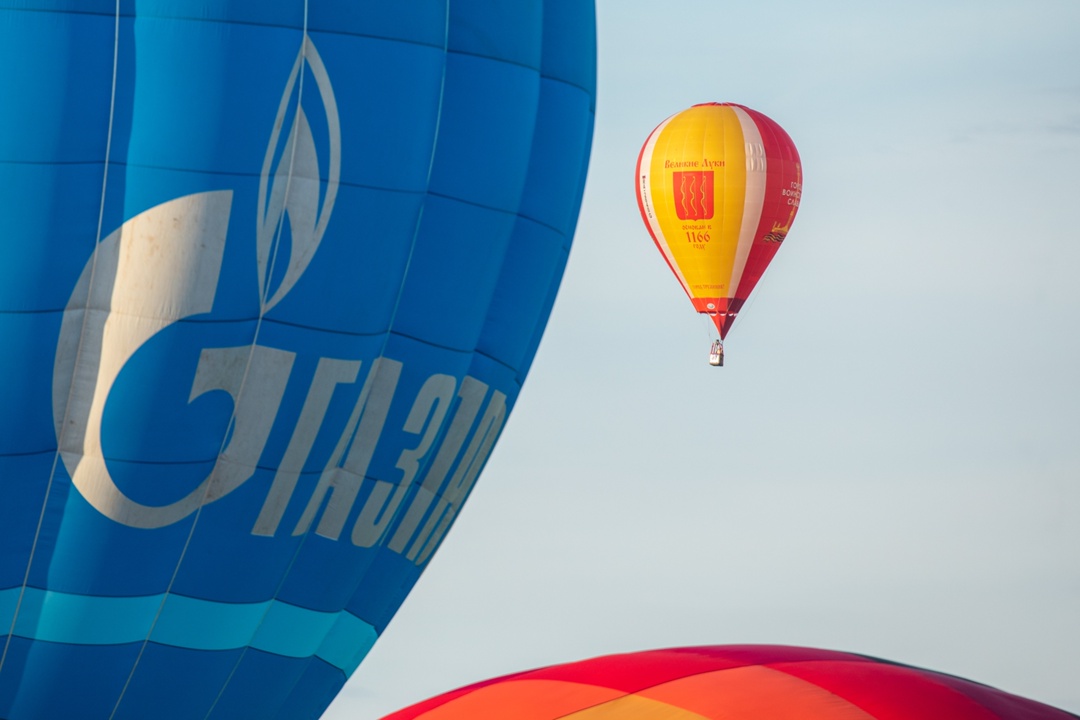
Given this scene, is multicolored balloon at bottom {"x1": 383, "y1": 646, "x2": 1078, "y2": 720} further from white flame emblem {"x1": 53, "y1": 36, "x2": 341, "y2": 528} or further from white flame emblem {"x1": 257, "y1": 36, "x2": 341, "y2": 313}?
white flame emblem {"x1": 257, "y1": 36, "x2": 341, "y2": 313}

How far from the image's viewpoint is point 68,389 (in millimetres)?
12508

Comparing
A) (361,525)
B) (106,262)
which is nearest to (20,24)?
(106,262)

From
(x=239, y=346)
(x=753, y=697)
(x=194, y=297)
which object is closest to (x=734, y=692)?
(x=753, y=697)

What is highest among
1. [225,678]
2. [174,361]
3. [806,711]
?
[174,361]

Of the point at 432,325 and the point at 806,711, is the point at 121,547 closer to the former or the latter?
the point at 432,325

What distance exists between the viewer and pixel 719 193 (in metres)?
27.8

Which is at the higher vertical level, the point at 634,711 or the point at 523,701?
the point at 634,711

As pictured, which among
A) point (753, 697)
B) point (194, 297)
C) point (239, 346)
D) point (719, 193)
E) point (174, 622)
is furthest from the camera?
point (719, 193)

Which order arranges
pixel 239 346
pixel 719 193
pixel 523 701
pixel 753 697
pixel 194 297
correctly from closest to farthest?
pixel 194 297 → pixel 239 346 → pixel 753 697 → pixel 523 701 → pixel 719 193

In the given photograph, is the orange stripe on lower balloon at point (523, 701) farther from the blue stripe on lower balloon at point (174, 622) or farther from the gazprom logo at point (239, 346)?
the gazprom logo at point (239, 346)

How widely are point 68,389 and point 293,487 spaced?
1.35 meters

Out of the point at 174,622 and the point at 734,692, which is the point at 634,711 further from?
the point at 174,622

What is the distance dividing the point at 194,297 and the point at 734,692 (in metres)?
3.46

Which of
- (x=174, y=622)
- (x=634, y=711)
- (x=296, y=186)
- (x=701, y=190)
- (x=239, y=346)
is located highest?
(x=296, y=186)
